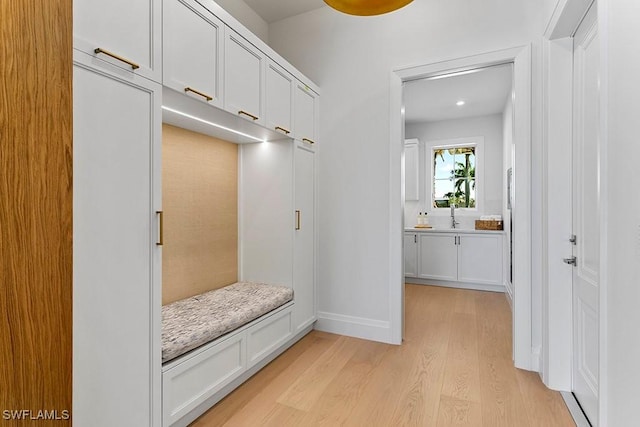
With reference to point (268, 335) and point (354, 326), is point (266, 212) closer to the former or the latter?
point (268, 335)

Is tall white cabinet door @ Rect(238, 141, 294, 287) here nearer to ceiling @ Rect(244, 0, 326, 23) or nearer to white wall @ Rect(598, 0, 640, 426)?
ceiling @ Rect(244, 0, 326, 23)

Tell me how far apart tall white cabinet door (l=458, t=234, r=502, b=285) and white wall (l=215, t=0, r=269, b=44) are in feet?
12.6

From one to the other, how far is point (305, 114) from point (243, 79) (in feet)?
2.93

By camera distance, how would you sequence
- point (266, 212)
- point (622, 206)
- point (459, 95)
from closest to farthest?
point (622, 206)
point (266, 212)
point (459, 95)

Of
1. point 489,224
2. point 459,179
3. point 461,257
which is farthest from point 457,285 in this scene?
point 459,179

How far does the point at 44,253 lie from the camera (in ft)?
3.54

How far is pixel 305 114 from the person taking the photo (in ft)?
9.90

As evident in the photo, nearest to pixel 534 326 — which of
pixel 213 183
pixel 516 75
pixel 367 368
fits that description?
pixel 367 368

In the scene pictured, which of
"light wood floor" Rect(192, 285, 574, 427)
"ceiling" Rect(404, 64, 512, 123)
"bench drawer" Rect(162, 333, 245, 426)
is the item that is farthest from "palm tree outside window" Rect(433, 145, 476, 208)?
"bench drawer" Rect(162, 333, 245, 426)

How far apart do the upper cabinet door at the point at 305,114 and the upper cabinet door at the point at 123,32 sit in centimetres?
140

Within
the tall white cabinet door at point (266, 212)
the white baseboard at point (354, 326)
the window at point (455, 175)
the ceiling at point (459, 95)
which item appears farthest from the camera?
the window at point (455, 175)

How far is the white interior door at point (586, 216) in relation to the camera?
177cm

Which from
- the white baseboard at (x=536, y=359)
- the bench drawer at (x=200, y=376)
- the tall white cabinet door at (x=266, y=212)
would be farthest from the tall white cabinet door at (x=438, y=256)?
the bench drawer at (x=200, y=376)

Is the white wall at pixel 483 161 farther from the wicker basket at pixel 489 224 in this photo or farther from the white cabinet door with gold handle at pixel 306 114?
the white cabinet door with gold handle at pixel 306 114
